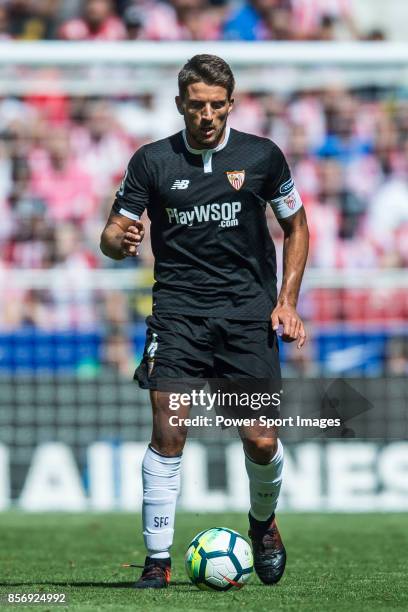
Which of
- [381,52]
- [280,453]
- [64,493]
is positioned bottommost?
[64,493]

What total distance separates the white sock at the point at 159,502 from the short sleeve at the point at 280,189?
4.25ft

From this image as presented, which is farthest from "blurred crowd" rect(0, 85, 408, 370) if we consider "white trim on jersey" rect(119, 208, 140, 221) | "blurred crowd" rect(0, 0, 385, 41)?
"white trim on jersey" rect(119, 208, 140, 221)

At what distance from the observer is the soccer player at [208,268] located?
5836 millimetres

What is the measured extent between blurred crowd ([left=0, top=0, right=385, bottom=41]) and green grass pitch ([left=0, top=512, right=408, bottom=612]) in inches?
223

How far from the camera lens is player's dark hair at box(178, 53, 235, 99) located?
230 inches

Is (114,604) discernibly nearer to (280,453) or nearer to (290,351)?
(280,453)

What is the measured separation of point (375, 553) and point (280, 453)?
2021mm

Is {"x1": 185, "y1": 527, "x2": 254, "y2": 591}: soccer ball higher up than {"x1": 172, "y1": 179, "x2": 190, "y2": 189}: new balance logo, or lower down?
lower down

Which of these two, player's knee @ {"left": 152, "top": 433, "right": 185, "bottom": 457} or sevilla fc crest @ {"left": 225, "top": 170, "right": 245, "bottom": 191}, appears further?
sevilla fc crest @ {"left": 225, "top": 170, "right": 245, "bottom": 191}

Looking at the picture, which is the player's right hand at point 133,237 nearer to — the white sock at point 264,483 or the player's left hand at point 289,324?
the player's left hand at point 289,324

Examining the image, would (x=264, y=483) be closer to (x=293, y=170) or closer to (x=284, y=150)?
(x=293, y=170)

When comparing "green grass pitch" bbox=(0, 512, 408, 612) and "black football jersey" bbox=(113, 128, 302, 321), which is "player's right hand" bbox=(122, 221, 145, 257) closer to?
"black football jersey" bbox=(113, 128, 302, 321)

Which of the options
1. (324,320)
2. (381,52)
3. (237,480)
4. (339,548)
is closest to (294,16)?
(381,52)

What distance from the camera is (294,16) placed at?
13961 mm
